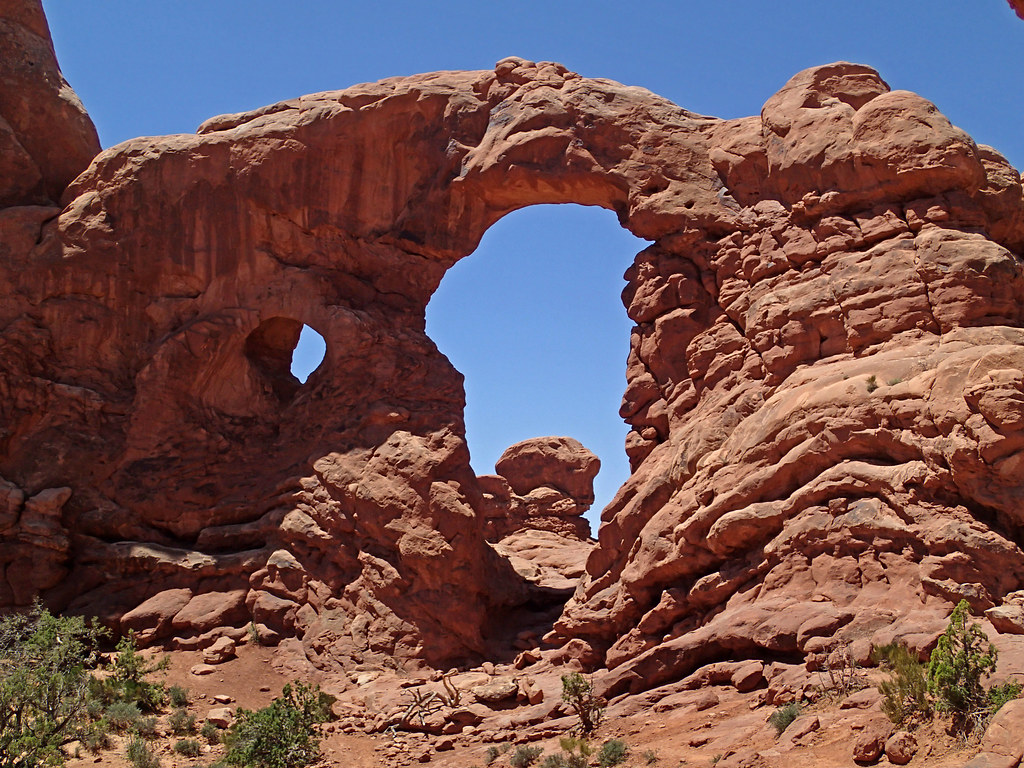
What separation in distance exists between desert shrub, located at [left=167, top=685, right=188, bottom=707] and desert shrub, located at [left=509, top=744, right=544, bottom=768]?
19.4ft

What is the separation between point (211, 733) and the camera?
15.5 metres

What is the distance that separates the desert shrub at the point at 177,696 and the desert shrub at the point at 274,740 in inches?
78.8

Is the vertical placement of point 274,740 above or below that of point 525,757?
above

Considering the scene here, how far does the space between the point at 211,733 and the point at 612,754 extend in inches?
252

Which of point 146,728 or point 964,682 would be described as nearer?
point 964,682

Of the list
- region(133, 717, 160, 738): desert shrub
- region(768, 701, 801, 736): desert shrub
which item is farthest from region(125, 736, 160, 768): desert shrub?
region(768, 701, 801, 736): desert shrub

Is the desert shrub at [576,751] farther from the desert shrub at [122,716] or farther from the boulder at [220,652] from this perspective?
the boulder at [220,652]

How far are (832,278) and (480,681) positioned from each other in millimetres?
8584

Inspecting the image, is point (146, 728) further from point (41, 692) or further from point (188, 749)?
point (41, 692)

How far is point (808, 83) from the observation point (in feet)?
62.3

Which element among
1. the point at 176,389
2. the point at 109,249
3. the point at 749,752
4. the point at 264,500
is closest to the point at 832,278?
the point at 749,752

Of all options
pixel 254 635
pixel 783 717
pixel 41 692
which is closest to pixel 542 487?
pixel 254 635

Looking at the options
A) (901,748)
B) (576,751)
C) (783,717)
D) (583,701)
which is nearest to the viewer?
(901,748)

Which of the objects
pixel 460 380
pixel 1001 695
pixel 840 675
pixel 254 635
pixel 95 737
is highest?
pixel 460 380
